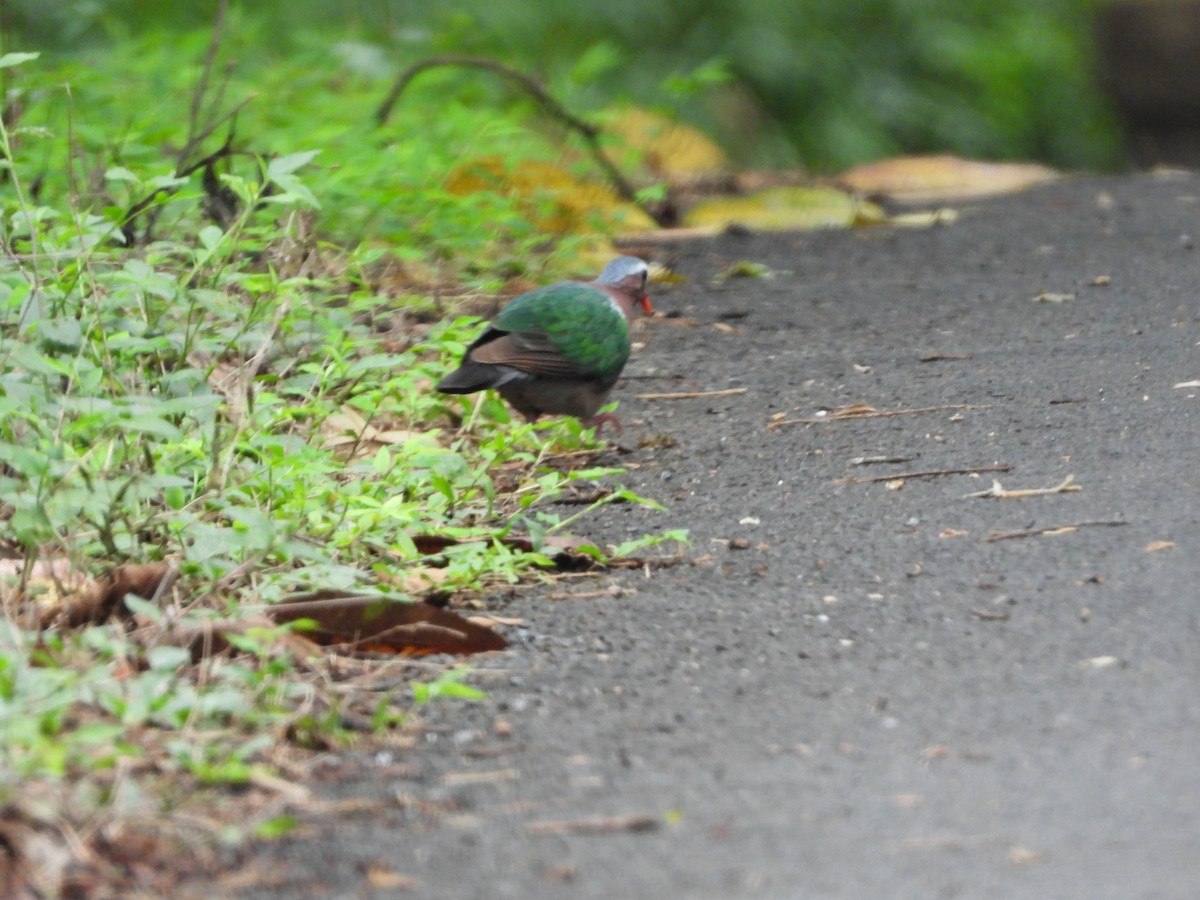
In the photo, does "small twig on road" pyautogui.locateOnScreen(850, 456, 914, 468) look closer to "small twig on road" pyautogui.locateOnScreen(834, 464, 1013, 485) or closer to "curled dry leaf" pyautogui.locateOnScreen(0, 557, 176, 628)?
"small twig on road" pyautogui.locateOnScreen(834, 464, 1013, 485)

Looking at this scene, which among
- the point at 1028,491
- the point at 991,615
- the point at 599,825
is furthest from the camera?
the point at 1028,491

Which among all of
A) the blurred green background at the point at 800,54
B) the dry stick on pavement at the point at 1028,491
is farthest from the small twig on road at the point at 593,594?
the blurred green background at the point at 800,54

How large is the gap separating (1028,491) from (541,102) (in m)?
3.97

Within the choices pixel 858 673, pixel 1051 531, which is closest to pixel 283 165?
pixel 858 673

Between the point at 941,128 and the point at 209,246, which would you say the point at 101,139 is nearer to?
the point at 209,246

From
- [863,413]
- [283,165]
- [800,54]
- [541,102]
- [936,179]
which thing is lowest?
[936,179]

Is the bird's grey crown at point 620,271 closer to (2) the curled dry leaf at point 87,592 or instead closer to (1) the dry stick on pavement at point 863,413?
(1) the dry stick on pavement at point 863,413

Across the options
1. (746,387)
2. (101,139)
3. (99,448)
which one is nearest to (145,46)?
(101,139)

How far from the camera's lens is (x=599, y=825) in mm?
1987

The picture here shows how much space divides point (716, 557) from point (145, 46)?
553 cm

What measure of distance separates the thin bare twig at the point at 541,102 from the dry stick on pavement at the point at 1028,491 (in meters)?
3.07

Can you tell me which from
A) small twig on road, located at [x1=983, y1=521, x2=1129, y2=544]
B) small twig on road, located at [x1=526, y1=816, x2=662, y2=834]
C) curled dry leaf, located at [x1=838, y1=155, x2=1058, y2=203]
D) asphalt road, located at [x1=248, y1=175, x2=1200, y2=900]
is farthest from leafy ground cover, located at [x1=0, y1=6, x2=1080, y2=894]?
curled dry leaf, located at [x1=838, y1=155, x2=1058, y2=203]

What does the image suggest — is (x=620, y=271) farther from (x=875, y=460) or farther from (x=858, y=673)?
(x=858, y=673)

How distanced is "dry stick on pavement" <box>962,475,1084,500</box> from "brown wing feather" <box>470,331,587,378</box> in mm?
1099
